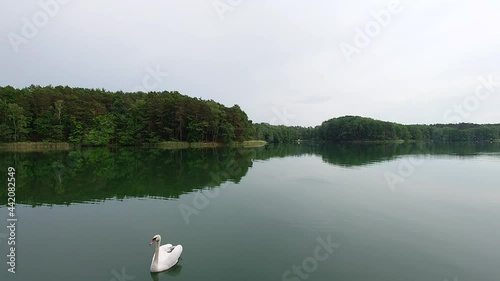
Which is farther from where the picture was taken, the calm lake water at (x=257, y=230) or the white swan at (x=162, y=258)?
the calm lake water at (x=257, y=230)

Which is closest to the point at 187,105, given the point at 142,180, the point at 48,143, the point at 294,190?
the point at 48,143

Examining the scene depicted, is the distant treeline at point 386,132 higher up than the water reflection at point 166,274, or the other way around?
the distant treeline at point 386,132

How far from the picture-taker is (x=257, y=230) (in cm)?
974

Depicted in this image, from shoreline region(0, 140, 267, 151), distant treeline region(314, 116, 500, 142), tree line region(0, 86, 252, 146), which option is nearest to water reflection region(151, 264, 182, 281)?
shoreline region(0, 140, 267, 151)

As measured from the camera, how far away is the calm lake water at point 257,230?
6.95 m

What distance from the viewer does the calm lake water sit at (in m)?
6.95

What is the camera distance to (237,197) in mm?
14719

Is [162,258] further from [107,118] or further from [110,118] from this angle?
[110,118]

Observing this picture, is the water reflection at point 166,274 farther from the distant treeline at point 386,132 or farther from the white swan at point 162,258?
the distant treeline at point 386,132

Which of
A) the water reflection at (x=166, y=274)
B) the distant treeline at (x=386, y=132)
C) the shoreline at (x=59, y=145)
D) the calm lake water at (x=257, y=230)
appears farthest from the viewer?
the distant treeline at (x=386, y=132)

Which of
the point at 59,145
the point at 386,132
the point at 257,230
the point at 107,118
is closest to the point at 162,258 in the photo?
the point at 257,230

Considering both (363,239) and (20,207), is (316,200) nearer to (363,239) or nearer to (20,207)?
(363,239)

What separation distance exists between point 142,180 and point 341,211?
1272 cm

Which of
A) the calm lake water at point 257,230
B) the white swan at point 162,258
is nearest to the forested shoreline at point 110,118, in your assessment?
the calm lake water at point 257,230
